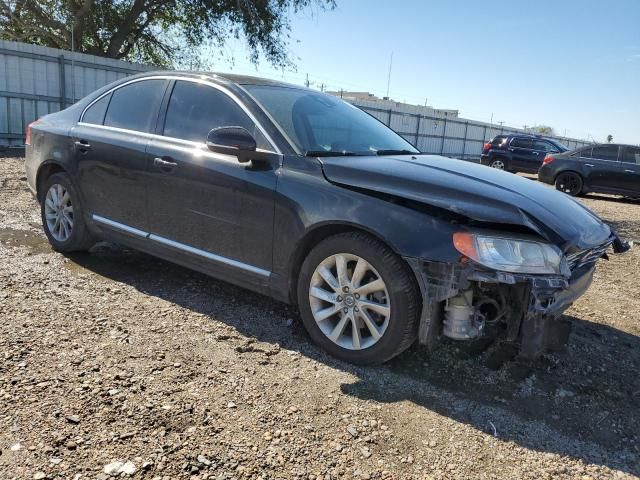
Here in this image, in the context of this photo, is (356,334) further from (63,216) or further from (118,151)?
(63,216)

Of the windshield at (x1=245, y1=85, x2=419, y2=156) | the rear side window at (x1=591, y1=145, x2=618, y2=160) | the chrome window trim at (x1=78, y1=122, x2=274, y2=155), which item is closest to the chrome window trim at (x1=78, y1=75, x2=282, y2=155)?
the chrome window trim at (x1=78, y1=122, x2=274, y2=155)

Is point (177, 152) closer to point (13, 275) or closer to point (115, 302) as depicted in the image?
point (115, 302)

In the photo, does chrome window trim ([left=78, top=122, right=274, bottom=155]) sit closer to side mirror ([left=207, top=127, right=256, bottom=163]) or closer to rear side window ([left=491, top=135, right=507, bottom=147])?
side mirror ([left=207, top=127, right=256, bottom=163])

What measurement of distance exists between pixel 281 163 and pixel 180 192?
2.93 ft

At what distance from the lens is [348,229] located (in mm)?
3176

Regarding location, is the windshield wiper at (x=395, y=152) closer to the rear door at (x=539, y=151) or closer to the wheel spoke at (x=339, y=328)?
the wheel spoke at (x=339, y=328)

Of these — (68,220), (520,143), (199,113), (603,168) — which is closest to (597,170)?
(603,168)

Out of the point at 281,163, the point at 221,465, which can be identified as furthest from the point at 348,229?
the point at 221,465

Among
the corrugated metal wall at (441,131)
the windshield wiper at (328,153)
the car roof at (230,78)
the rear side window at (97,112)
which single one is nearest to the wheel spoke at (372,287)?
the windshield wiper at (328,153)

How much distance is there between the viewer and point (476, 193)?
9.82 feet

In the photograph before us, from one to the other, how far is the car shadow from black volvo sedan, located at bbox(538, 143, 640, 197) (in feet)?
36.5

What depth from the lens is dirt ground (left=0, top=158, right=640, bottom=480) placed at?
2.33 meters

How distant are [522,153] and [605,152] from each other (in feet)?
18.2

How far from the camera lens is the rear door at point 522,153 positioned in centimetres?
1950
